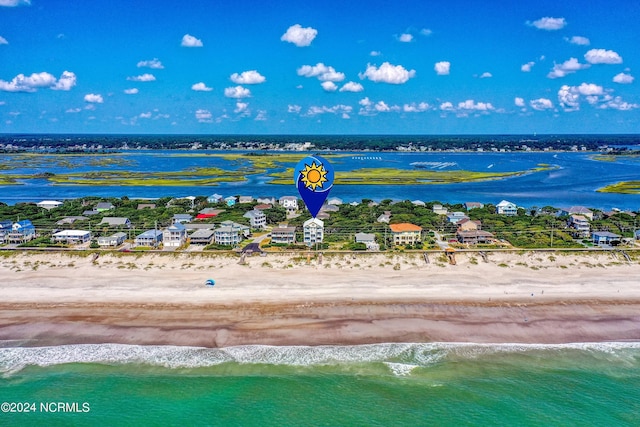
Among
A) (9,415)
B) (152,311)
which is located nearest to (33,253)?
(152,311)

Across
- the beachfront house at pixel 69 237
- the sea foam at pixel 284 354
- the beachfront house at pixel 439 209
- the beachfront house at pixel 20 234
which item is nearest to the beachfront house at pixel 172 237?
the beachfront house at pixel 69 237

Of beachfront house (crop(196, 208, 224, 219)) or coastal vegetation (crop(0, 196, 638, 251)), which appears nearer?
coastal vegetation (crop(0, 196, 638, 251))

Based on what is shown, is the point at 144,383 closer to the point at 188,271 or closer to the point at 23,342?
the point at 23,342

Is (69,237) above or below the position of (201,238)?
below

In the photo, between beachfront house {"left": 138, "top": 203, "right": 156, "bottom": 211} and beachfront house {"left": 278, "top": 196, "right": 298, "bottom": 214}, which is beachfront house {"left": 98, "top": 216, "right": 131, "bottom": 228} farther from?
beachfront house {"left": 278, "top": 196, "right": 298, "bottom": 214}

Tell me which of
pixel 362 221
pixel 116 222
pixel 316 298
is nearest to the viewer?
pixel 316 298

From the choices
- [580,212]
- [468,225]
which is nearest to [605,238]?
[468,225]

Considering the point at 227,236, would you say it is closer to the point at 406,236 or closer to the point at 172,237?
the point at 172,237

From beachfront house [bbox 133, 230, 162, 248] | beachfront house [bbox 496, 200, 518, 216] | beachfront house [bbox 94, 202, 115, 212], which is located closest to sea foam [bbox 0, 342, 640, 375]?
beachfront house [bbox 133, 230, 162, 248]
